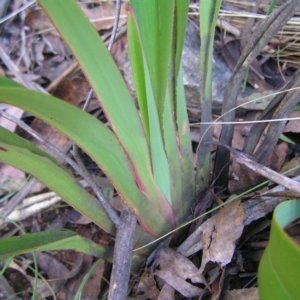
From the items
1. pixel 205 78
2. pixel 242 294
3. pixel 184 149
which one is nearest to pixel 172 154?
pixel 184 149

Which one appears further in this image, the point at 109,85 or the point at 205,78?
the point at 205,78

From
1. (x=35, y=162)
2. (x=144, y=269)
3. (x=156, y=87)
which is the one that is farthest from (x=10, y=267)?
(x=156, y=87)

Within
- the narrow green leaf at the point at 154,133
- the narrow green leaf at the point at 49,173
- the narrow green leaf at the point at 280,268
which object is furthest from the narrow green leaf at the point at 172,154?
the narrow green leaf at the point at 280,268

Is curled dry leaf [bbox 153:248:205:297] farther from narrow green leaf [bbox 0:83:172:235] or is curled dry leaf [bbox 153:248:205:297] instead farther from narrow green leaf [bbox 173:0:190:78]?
narrow green leaf [bbox 173:0:190:78]

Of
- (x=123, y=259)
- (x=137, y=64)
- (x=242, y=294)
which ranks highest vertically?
(x=137, y=64)

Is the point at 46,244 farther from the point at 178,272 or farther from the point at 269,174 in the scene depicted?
the point at 269,174

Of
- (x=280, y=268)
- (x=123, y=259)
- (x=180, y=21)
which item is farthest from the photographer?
(x=123, y=259)

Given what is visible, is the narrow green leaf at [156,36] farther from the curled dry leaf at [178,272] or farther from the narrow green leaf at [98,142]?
the curled dry leaf at [178,272]
